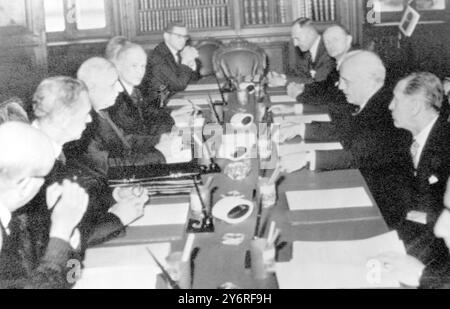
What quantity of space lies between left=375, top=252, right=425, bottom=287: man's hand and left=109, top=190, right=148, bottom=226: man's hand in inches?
35.1

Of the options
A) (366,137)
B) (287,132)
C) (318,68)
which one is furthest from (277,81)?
(366,137)

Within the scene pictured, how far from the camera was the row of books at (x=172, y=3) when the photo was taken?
242 inches

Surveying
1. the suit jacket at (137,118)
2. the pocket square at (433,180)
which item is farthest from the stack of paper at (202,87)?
the pocket square at (433,180)

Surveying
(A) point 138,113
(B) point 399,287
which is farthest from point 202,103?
(B) point 399,287

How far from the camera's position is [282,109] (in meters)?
3.52

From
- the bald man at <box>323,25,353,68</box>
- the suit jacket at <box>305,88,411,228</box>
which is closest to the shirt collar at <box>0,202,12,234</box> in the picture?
Answer: the suit jacket at <box>305,88,411,228</box>

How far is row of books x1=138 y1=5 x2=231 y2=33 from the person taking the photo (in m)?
6.16

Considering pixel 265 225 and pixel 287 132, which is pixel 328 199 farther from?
pixel 287 132

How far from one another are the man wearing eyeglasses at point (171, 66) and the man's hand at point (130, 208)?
2.07 m

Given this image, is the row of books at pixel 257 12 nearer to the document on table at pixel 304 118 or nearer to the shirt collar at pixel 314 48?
the shirt collar at pixel 314 48

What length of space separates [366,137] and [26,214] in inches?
64.1

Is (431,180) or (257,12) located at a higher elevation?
(257,12)
